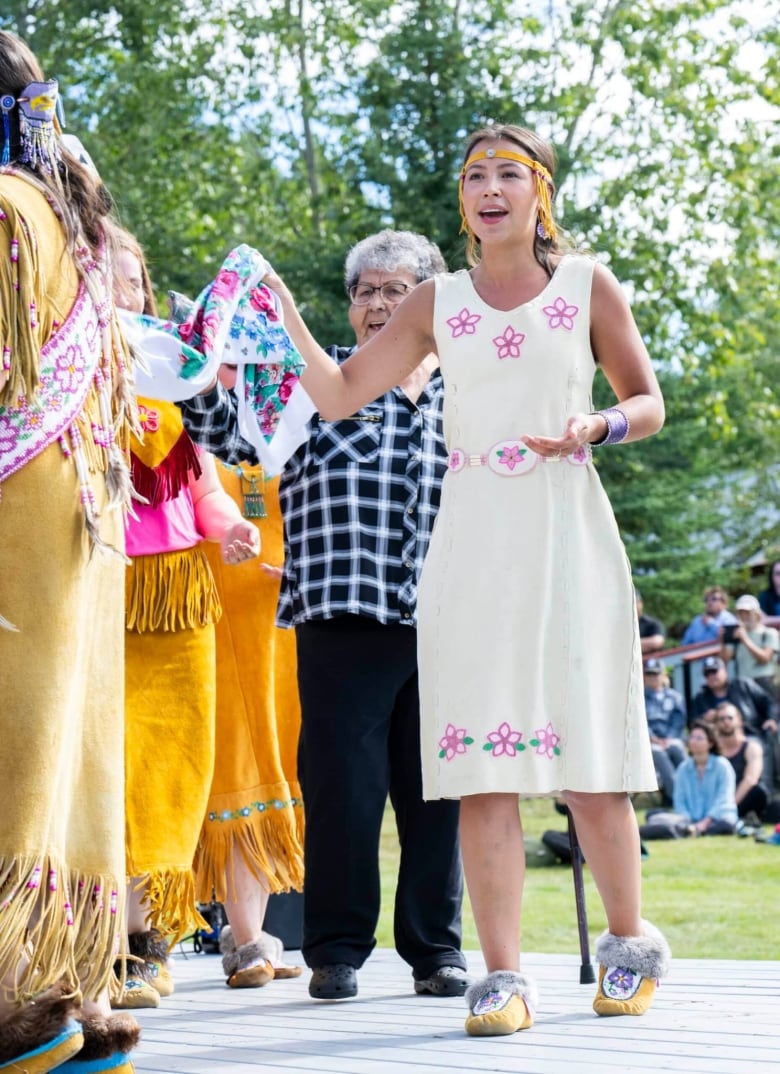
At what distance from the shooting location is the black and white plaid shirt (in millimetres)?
4203

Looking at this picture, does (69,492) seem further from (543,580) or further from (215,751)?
(215,751)

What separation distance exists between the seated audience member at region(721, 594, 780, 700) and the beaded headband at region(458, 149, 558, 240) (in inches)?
376

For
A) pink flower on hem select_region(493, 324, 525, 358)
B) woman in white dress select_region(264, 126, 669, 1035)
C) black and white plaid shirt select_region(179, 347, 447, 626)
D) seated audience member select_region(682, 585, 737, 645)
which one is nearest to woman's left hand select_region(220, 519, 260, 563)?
black and white plaid shirt select_region(179, 347, 447, 626)

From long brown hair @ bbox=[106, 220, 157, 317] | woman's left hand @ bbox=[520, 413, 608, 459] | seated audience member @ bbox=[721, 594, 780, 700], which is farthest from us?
seated audience member @ bbox=[721, 594, 780, 700]

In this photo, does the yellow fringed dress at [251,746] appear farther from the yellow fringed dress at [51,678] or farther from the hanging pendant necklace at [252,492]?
the yellow fringed dress at [51,678]

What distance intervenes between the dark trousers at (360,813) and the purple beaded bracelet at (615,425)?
1.07 metres

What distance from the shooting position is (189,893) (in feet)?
13.9

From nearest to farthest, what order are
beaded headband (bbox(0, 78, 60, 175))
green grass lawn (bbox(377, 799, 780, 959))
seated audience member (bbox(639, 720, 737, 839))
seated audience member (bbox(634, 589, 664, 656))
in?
beaded headband (bbox(0, 78, 60, 175))
green grass lawn (bbox(377, 799, 780, 959))
seated audience member (bbox(639, 720, 737, 839))
seated audience member (bbox(634, 589, 664, 656))

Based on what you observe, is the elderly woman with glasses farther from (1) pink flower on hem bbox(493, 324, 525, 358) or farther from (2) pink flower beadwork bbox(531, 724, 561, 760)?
(2) pink flower beadwork bbox(531, 724, 561, 760)

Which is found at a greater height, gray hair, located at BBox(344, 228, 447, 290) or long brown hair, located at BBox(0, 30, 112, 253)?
gray hair, located at BBox(344, 228, 447, 290)

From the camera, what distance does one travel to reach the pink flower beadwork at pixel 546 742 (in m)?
3.38

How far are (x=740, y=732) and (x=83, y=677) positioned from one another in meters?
9.82

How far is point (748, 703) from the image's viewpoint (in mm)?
12531

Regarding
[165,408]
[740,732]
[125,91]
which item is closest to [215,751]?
[165,408]
